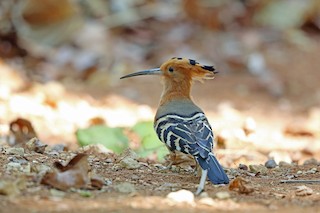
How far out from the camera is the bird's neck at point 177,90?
5488 millimetres

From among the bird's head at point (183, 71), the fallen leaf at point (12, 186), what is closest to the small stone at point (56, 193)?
the fallen leaf at point (12, 186)

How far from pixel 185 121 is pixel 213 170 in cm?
52

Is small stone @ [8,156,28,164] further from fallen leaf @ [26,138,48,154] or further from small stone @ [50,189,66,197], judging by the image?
small stone @ [50,189,66,197]

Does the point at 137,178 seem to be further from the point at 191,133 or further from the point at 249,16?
the point at 249,16

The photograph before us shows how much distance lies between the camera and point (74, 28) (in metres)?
10.6

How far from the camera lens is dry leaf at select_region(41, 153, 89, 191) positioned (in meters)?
3.72

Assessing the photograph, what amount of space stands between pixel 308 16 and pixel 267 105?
2998 mm

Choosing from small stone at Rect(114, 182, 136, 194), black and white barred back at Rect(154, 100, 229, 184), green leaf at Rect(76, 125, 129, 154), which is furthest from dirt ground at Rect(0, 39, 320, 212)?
green leaf at Rect(76, 125, 129, 154)

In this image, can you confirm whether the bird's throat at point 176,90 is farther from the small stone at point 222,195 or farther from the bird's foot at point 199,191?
the small stone at point 222,195

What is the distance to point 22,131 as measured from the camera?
5.83m

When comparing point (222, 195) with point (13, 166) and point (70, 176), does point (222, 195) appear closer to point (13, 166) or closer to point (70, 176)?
point (70, 176)

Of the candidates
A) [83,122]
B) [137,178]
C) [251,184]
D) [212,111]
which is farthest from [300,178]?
[212,111]

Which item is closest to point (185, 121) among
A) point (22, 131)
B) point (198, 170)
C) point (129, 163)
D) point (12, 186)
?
point (198, 170)

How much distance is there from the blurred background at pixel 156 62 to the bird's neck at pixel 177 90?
0.78 meters
